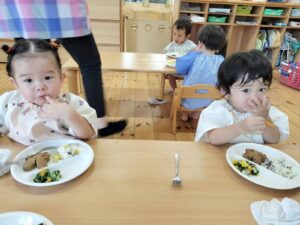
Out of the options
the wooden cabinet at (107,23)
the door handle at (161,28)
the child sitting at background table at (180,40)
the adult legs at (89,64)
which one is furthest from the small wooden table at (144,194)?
the door handle at (161,28)

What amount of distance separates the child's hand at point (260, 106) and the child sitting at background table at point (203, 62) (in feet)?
3.85

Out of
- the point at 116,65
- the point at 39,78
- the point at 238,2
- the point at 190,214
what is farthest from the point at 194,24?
the point at 190,214

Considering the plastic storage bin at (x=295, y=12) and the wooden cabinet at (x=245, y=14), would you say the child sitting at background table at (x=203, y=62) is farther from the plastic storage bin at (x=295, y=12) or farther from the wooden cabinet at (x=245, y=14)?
the plastic storage bin at (x=295, y=12)

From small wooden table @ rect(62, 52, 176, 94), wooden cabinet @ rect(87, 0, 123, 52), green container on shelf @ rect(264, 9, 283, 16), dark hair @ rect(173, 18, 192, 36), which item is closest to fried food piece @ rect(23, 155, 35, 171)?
small wooden table @ rect(62, 52, 176, 94)

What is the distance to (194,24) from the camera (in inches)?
147

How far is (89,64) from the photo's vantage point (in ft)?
4.05

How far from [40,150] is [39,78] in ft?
0.69

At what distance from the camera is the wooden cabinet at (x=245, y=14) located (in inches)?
142

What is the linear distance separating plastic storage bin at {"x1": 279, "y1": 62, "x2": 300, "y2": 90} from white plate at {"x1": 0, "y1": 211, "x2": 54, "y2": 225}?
364 centimetres

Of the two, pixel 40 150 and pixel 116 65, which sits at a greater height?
pixel 40 150

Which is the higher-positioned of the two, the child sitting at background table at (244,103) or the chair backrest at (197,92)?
the child sitting at background table at (244,103)

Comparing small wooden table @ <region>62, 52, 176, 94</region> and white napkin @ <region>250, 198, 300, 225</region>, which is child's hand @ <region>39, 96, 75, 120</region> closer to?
white napkin @ <region>250, 198, 300, 225</region>

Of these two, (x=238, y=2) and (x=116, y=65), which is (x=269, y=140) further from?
(x=238, y=2)

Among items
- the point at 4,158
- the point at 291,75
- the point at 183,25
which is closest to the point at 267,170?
the point at 4,158
